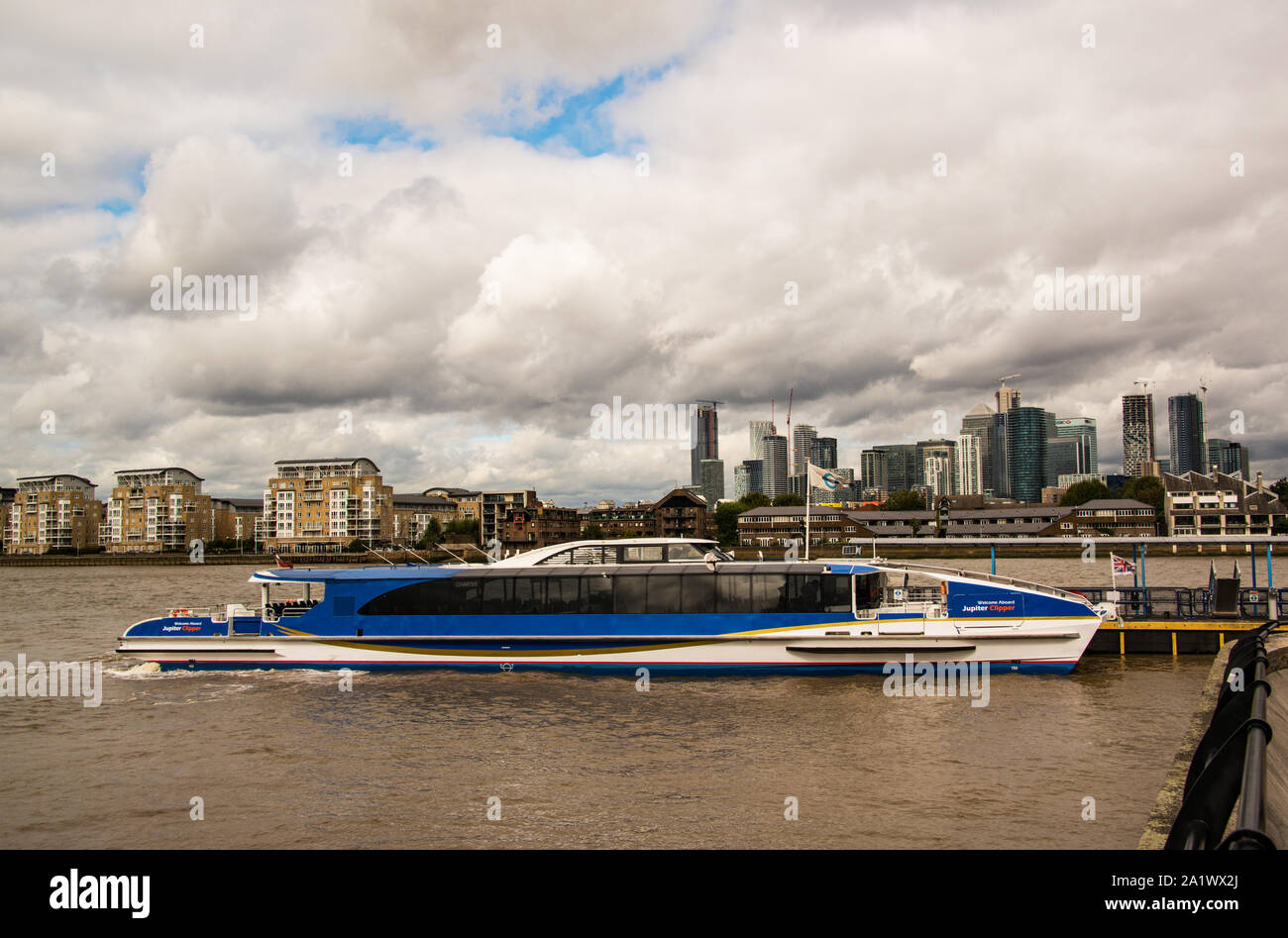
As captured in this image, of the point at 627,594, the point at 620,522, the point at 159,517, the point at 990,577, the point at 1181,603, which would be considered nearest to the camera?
the point at 990,577

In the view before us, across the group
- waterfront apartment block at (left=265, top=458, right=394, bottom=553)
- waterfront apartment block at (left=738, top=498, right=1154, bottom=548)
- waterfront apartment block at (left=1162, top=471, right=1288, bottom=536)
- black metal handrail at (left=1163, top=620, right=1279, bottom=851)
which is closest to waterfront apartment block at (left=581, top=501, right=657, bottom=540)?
waterfront apartment block at (left=738, top=498, right=1154, bottom=548)

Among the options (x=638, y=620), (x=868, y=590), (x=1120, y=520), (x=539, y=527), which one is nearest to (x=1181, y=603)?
(x=868, y=590)

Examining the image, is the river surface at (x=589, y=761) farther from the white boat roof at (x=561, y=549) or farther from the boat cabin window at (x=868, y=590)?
the white boat roof at (x=561, y=549)

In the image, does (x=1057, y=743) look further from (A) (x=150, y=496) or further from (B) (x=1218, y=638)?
(A) (x=150, y=496)

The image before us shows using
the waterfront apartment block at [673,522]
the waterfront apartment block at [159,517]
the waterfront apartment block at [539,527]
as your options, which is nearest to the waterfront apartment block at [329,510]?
the waterfront apartment block at [159,517]

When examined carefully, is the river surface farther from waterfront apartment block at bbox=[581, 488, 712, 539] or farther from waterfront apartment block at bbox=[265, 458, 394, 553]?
waterfront apartment block at bbox=[265, 458, 394, 553]

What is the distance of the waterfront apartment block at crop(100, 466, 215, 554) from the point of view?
619 ft

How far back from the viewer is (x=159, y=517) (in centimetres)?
19138

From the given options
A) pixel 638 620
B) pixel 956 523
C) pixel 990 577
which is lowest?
pixel 956 523

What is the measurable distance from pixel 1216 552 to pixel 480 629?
112 metres

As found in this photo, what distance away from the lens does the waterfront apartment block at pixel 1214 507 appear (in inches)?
5364

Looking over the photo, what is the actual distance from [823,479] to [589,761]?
1709cm

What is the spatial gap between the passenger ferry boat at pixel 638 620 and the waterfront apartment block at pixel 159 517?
18021 centimetres

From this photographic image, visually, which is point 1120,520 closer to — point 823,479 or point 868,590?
point 823,479
